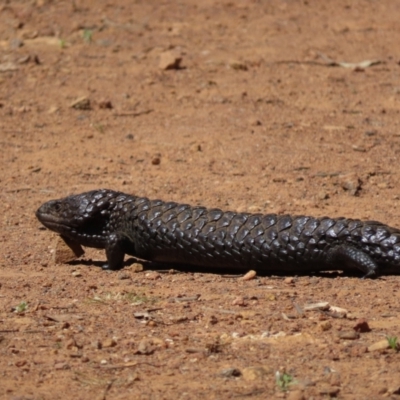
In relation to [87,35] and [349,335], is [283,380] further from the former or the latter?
[87,35]

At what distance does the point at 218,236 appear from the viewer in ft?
25.1

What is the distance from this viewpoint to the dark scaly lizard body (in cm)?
734

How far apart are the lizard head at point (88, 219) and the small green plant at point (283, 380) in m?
3.09

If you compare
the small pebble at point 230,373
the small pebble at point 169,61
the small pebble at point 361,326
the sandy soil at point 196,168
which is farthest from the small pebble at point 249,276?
the small pebble at point 169,61

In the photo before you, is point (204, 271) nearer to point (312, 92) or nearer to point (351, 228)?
point (351, 228)

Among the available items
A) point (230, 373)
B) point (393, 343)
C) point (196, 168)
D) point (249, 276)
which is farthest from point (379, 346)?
point (196, 168)

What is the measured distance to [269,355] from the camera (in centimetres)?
570

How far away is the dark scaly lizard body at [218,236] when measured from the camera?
24.1 ft

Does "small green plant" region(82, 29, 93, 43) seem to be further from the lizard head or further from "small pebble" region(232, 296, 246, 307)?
"small pebble" region(232, 296, 246, 307)

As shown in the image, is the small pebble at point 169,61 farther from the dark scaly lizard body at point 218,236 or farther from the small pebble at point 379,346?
the small pebble at point 379,346

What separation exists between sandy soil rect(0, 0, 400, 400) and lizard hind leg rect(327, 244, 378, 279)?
111 millimetres

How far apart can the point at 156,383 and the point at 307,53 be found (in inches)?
341

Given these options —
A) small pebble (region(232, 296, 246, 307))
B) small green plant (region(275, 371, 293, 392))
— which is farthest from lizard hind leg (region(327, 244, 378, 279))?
small green plant (region(275, 371, 293, 392))

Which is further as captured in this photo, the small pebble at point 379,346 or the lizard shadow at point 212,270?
the lizard shadow at point 212,270
